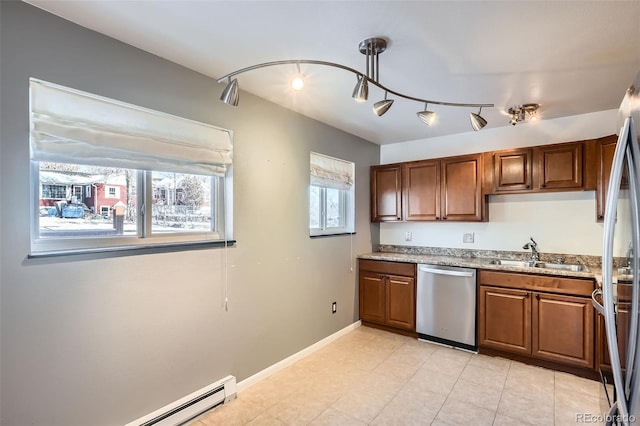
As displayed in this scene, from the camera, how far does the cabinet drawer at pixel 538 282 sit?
2738 mm

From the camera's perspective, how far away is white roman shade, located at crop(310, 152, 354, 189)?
3418 millimetres

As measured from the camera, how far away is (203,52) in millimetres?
2031

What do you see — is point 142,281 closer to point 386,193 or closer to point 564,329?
point 386,193

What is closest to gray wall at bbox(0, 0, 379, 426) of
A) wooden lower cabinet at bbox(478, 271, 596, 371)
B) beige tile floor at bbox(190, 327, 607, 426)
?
beige tile floor at bbox(190, 327, 607, 426)

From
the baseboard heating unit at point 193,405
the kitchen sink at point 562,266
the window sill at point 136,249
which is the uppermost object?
the window sill at point 136,249

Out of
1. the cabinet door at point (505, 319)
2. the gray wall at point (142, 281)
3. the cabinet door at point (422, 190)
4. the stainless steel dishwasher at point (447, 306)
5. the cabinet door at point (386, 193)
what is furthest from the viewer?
the cabinet door at point (386, 193)

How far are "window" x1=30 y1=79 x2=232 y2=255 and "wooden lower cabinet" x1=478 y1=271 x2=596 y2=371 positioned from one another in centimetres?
260

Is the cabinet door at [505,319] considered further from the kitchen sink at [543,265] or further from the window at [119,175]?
the window at [119,175]

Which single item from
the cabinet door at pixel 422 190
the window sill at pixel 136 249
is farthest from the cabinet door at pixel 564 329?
the window sill at pixel 136 249

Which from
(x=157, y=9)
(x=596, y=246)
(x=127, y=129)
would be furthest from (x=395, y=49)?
(x=596, y=246)

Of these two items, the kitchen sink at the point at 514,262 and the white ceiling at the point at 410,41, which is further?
the kitchen sink at the point at 514,262

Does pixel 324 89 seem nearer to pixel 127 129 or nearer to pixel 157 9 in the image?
pixel 157 9

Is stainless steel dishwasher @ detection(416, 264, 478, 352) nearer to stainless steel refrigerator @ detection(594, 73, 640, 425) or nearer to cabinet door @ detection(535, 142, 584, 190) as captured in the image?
cabinet door @ detection(535, 142, 584, 190)

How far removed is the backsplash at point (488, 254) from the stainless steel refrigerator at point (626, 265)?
2.38m
